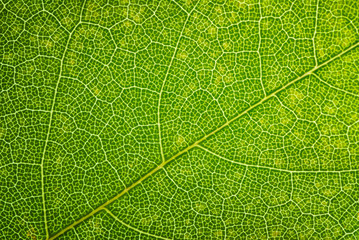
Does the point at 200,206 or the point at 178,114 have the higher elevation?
the point at 178,114

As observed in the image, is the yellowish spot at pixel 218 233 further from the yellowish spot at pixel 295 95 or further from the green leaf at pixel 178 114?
the yellowish spot at pixel 295 95

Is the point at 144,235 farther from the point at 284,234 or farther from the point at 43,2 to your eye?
the point at 43,2

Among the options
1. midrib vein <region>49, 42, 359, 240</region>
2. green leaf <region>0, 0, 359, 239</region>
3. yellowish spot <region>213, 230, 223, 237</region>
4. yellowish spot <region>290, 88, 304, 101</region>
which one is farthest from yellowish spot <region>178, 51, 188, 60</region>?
yellowish spot <region>213, 230, 223, 237</region>

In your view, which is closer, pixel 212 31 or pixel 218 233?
pixel 212 31

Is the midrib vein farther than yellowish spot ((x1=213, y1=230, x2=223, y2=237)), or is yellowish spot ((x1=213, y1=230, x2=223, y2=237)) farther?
yellowish spot ((x1=213, y1=230, x2=223, y2=237))

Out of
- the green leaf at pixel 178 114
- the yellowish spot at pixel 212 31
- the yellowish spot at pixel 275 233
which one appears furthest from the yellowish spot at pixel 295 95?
the yellowish spot at pixel 275 233

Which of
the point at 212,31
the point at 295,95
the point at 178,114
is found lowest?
the point at 178,114

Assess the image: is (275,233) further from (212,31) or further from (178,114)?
(212,31)

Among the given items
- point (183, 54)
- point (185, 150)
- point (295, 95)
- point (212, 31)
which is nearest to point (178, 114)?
point (185, 150)

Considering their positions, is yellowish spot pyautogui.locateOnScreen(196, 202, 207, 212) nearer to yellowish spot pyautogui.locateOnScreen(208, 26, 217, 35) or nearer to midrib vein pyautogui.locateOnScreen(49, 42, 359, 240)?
midrib vein pyautogui.locateOnScreen(49, 42, 359, 240)
